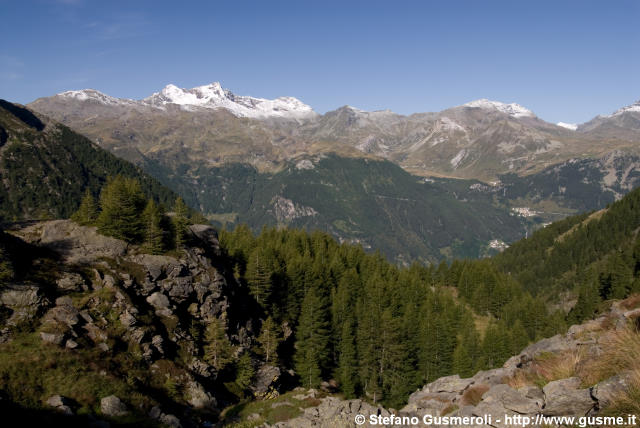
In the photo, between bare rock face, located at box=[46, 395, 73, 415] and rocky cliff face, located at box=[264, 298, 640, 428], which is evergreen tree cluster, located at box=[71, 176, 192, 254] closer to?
bare rock face, located at box=[46, 395, 73, 415]

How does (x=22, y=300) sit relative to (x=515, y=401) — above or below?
below

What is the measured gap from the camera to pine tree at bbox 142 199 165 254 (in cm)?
6141

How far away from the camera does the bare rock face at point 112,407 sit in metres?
34.7

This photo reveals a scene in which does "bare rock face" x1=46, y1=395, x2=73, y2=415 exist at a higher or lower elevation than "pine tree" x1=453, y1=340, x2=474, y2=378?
higher

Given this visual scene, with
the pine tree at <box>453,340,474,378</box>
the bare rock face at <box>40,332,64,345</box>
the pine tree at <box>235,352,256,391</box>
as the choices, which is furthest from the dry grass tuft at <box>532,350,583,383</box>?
the pine tree at <box>453,340,474,378</box>

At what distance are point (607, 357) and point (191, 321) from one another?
5553cm

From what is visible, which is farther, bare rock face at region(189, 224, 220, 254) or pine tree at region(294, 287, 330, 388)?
bare rock face at region(189, 224, 220, 254)

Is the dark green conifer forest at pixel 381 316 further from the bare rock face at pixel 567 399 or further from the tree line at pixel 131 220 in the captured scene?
the bare rock face at pixel 567 399

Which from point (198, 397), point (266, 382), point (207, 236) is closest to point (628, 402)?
point (198, 397)

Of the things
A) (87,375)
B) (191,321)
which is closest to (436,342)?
(191,321)

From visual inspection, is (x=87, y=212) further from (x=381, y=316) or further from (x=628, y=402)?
(x=628, y=402)

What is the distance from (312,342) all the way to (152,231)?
37.5 meters

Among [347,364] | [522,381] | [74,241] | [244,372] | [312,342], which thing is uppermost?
[74,241]

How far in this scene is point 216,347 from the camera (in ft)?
184
